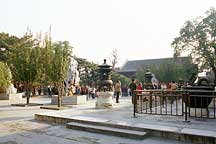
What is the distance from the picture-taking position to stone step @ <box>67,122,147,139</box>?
8.03 m

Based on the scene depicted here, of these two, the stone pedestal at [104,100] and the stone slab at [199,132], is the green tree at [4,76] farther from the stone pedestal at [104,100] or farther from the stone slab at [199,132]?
the stone slab at [199,132]

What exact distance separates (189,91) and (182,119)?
109 centimetres

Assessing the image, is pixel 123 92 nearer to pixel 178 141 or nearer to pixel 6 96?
pixel 6 96

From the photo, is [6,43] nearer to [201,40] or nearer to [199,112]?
[201,40]

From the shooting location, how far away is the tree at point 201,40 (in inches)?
1380

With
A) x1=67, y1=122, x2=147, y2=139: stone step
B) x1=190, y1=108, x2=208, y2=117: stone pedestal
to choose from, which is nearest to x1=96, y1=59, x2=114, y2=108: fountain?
x1=67, y1=122, x2=147, y2=139: stone step

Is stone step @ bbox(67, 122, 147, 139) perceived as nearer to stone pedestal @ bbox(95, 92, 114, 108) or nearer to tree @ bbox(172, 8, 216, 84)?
stone pedestal @ bbox(95, 92, 114, 108)

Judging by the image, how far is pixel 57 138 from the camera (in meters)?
8.22

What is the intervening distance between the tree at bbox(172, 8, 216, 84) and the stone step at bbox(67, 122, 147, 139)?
29006 mm

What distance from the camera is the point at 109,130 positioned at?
8.66 metres

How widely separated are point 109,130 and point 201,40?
30.6 m

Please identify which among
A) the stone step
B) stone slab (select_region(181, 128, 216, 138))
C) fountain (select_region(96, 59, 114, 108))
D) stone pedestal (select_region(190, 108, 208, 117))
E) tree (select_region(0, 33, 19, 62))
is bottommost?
the stone step

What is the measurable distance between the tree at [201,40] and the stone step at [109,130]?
1142 inches

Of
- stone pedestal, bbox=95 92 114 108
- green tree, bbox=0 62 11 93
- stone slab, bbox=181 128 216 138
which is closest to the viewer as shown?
stone slab, bbox=181 128 216 138
